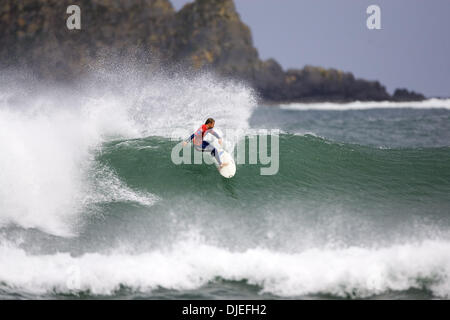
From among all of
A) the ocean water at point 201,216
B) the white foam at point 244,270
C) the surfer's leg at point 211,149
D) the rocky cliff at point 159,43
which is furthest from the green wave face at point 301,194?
the rocky cliff at point 159,43

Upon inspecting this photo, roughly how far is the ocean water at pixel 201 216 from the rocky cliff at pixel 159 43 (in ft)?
232

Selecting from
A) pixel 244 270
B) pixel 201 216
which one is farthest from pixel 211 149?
pixel 244 270

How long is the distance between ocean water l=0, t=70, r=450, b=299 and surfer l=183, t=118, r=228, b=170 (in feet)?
1.20

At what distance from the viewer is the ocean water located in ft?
20.6

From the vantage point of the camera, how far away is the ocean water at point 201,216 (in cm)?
629

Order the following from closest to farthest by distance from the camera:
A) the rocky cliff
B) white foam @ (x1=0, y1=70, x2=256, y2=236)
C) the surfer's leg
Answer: white foam @ (x1=0, y1=70, x2=256, y2=236) → the surfer's leg → the rocky cliff

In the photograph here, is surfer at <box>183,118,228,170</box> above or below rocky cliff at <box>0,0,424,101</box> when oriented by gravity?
below

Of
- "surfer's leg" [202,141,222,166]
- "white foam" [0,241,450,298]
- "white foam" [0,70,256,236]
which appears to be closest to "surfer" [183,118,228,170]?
"surfer's leg" [202,141,222,166]

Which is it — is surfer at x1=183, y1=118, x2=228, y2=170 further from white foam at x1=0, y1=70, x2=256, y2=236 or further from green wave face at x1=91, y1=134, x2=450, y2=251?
white foam at x1=0, y1=70, x2=256, y2=236

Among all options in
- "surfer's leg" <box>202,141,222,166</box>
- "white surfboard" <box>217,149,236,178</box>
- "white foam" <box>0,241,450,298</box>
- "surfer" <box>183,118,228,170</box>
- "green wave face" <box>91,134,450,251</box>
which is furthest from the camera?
"white surfboard" <box>217,149,236,178</box>

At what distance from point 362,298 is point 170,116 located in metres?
8.08

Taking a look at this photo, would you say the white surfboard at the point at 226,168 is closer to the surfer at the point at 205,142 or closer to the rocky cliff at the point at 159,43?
the surfer at the point at 205,142

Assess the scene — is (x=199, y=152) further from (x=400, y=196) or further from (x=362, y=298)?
(x=362, y=298)

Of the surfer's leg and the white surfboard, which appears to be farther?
the white surfboard
